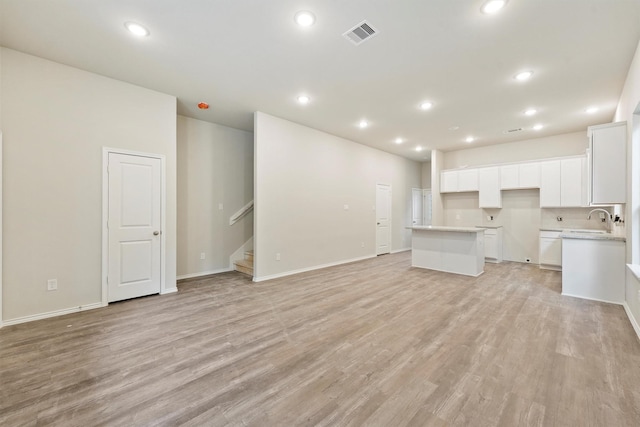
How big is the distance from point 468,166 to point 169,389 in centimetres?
800

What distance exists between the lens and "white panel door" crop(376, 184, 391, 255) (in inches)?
300

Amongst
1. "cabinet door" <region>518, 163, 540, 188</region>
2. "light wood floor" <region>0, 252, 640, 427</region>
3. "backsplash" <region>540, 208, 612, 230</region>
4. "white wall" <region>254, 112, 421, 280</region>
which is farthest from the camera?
"cabinet door" <region>518, 163, 540, 188</region>

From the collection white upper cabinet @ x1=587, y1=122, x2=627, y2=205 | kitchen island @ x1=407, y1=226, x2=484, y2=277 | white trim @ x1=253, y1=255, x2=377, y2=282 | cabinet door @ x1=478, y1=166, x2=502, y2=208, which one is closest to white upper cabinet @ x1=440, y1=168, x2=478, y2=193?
cabinet door @ x1=478, y1=166, x2=502, y2=208

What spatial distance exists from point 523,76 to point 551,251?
4.09 meters

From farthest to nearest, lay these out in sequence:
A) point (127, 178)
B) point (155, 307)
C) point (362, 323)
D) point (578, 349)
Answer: point (127, 178) < point (155, 307) < point (362, 323) < point (578, 349)

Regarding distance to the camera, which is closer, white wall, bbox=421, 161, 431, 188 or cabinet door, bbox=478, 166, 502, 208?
cabinet door, bbox=478, 166, 502, 208

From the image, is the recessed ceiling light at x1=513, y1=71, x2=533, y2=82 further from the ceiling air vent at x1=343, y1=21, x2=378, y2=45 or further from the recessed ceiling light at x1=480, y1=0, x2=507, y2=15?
the ceiling air vent at x1=343, y1=21, x2=378, y2=45

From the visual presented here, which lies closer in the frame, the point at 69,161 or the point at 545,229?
the point at 69,161

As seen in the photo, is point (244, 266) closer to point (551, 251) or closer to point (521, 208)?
point (551, 251)

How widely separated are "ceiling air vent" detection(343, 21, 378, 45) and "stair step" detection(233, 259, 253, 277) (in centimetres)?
423

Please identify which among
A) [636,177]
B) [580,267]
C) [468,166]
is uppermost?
[468,166]

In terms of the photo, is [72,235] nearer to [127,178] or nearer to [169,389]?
[127,178]

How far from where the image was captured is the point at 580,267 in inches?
152

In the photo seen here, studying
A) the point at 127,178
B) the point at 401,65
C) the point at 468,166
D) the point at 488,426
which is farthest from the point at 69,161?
the point at 468,166
